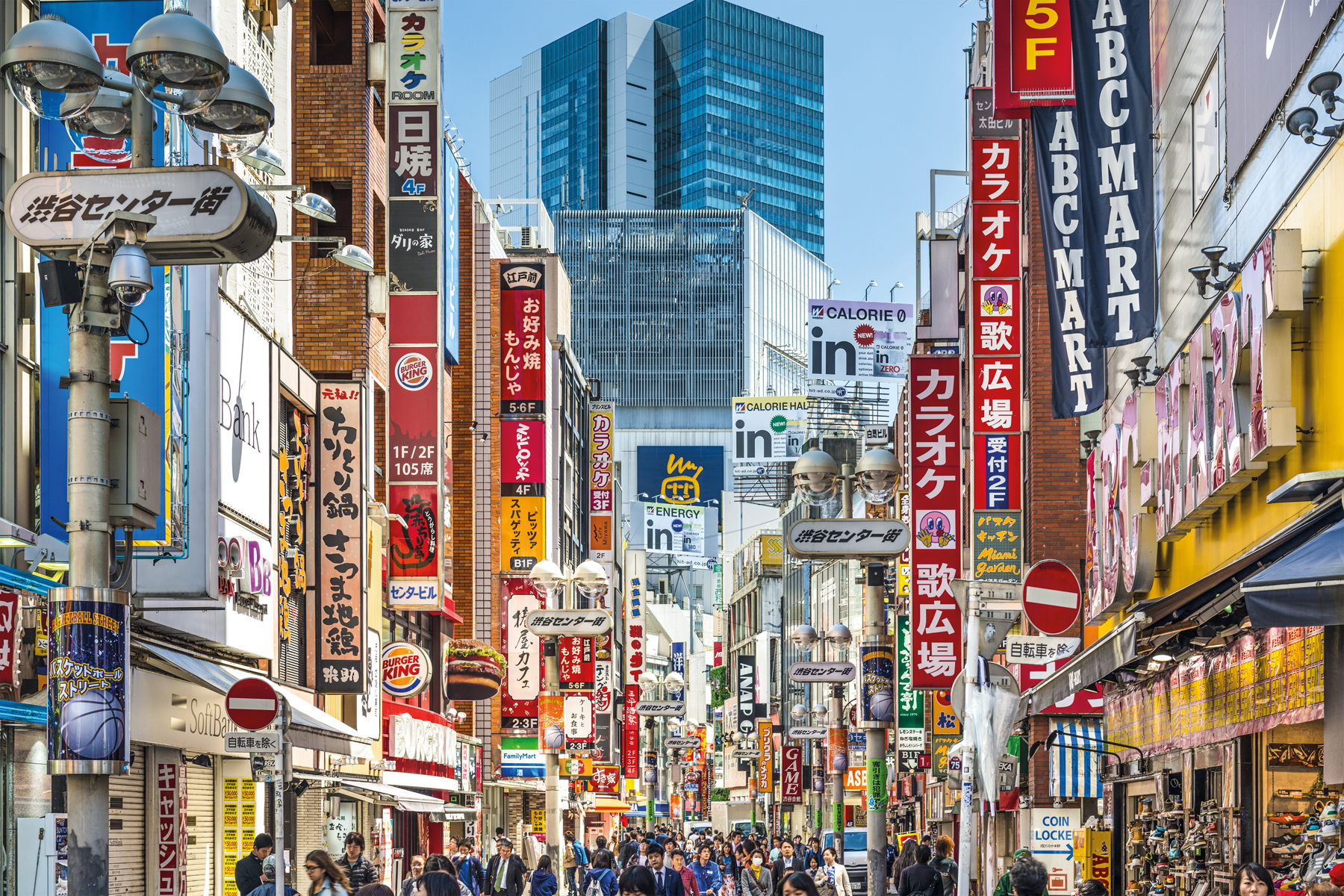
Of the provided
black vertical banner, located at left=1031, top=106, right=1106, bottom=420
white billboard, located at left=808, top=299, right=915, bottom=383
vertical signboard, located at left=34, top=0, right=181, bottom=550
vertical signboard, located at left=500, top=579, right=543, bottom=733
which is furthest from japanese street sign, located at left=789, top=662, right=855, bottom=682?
white billboard, located at left=808, top=299, right=915, bottom=383

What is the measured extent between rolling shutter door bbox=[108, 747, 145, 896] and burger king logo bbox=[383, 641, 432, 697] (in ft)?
42.2

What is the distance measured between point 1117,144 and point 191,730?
471 inches

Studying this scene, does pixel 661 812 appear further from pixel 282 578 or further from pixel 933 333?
pixel 282 578

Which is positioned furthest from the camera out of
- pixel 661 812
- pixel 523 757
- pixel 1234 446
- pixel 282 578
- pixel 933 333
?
pixel 661 812

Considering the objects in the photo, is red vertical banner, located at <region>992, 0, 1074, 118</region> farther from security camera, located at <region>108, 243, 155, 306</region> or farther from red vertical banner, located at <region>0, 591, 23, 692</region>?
security camera, located at <region>108, 243, 155, 306</region>

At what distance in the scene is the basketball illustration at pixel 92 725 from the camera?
30.1 feet

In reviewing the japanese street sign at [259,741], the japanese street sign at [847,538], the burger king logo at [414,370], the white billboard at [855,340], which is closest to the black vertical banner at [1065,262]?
the japanese street sign at [847,538]

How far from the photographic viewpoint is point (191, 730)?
19469 millimetres

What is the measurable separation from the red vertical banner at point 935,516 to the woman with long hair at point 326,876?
17.0 meters

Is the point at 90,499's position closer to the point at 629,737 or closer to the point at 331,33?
the point at 331,33

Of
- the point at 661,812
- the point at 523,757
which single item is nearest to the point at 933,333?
the point at 523,757

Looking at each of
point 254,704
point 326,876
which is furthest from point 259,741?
point 326,876

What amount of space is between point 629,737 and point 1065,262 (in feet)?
239

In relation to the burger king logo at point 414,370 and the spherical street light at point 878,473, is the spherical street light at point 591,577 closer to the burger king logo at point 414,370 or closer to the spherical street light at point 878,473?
the burger king logo at point 414,370
